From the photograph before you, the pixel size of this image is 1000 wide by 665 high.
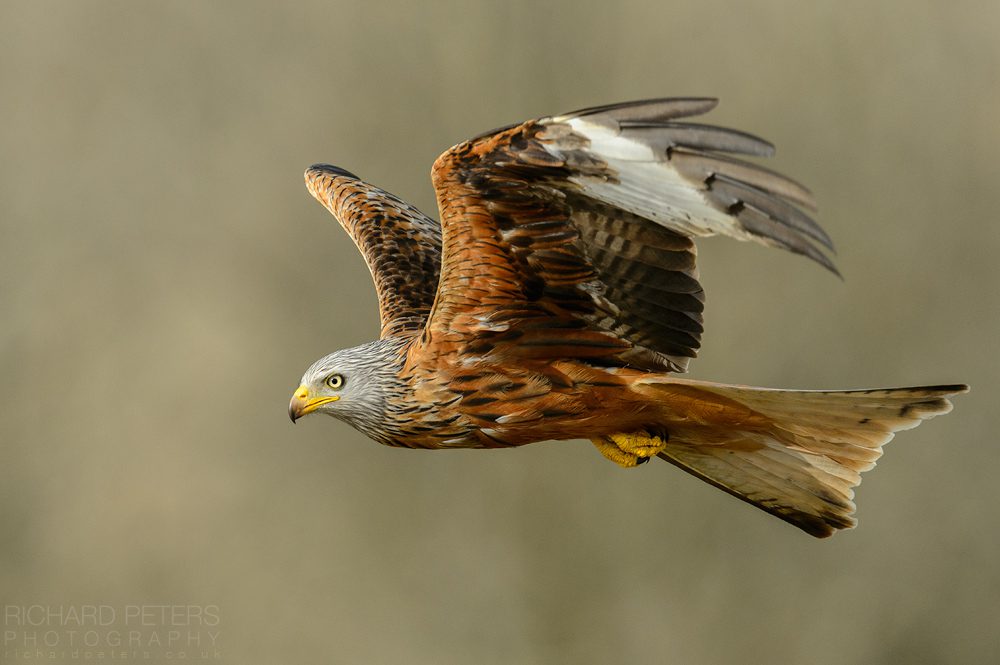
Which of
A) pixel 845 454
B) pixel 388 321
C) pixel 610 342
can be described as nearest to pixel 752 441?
pixel 845 454

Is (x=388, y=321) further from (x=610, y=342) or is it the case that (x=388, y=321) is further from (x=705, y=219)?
(x=705, y=219)

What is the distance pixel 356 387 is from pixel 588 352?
1.86 feet

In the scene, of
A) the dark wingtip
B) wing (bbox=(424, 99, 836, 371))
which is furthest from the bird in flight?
the dark wingtip

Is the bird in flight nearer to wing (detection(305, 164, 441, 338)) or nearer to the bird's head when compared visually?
the bird's head

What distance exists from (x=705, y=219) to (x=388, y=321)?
1308mm

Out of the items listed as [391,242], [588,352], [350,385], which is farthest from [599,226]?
[391,242]

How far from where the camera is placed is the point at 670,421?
3014 mm

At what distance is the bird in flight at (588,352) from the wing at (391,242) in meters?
0.24

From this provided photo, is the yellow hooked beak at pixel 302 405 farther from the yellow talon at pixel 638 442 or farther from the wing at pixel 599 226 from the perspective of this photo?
the yellow talon at pixel 638 442

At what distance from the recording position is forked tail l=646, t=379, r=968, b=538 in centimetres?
288

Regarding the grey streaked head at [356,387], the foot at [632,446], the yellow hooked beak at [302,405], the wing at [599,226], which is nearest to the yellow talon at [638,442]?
the foot at [632,446]

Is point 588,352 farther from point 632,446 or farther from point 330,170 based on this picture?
point 330,170

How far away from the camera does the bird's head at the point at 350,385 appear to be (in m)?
2.92

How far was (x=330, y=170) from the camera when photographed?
4.21 metres
